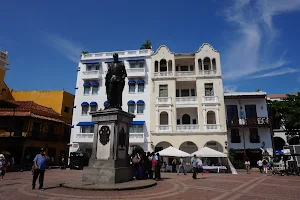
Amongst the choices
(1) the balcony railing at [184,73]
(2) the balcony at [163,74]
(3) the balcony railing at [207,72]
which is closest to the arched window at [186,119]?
(1) the balcony railing at [184,73]

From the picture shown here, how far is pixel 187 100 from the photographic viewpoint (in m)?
28.7

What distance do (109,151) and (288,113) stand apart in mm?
28431

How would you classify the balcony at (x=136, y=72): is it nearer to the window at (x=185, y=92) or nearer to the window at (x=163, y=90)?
the window at (x=163, y=90)

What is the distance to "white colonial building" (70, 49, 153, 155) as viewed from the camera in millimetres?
28469

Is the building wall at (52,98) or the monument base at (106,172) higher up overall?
the building wall at (52,98)

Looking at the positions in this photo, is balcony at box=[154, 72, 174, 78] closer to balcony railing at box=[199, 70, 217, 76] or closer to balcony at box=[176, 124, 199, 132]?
balcony railing at box=[199, 70, 217, 76]

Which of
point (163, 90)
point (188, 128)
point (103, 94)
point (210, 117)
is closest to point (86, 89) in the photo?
point (103, 94)

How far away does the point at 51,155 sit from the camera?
103ft

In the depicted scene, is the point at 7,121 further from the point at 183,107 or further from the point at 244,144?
the point at 244,144

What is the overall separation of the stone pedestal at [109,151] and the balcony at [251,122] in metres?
21.4

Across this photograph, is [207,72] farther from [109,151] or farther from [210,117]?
[109,151]

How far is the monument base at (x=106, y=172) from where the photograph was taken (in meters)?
9.41

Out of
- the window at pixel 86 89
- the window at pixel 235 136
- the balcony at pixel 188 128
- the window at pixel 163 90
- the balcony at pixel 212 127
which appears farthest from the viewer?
the window at pixel 86 89

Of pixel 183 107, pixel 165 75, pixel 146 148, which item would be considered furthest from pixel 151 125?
pixel 165 75
